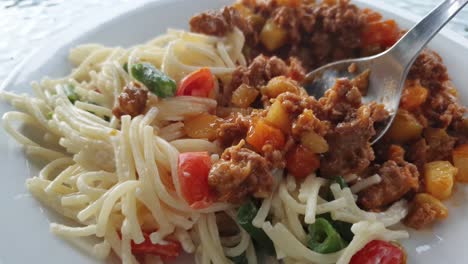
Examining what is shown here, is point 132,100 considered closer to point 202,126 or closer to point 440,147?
point 202,126

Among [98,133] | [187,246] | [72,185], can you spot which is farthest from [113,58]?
[187,246]

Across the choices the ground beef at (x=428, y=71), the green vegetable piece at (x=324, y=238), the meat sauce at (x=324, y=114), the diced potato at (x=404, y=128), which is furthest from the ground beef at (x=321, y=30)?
the green vegetable piece at (x=324, y=238)

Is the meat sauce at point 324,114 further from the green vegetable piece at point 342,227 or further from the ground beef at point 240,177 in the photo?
the green vegetable piece at point 342,227

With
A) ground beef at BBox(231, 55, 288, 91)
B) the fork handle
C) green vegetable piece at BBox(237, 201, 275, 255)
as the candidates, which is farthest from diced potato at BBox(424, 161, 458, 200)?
ground beef at BBox(231, 55, 288, 91)

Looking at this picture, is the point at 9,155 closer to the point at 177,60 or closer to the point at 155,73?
the point at 155,73

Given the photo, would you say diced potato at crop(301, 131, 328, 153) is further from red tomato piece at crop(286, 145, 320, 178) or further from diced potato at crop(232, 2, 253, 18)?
diced potato at crop(232, 2, 253, 18)

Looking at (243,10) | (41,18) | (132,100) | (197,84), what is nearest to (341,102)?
(197,84)

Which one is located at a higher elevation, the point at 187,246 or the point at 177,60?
the point at 177,60
